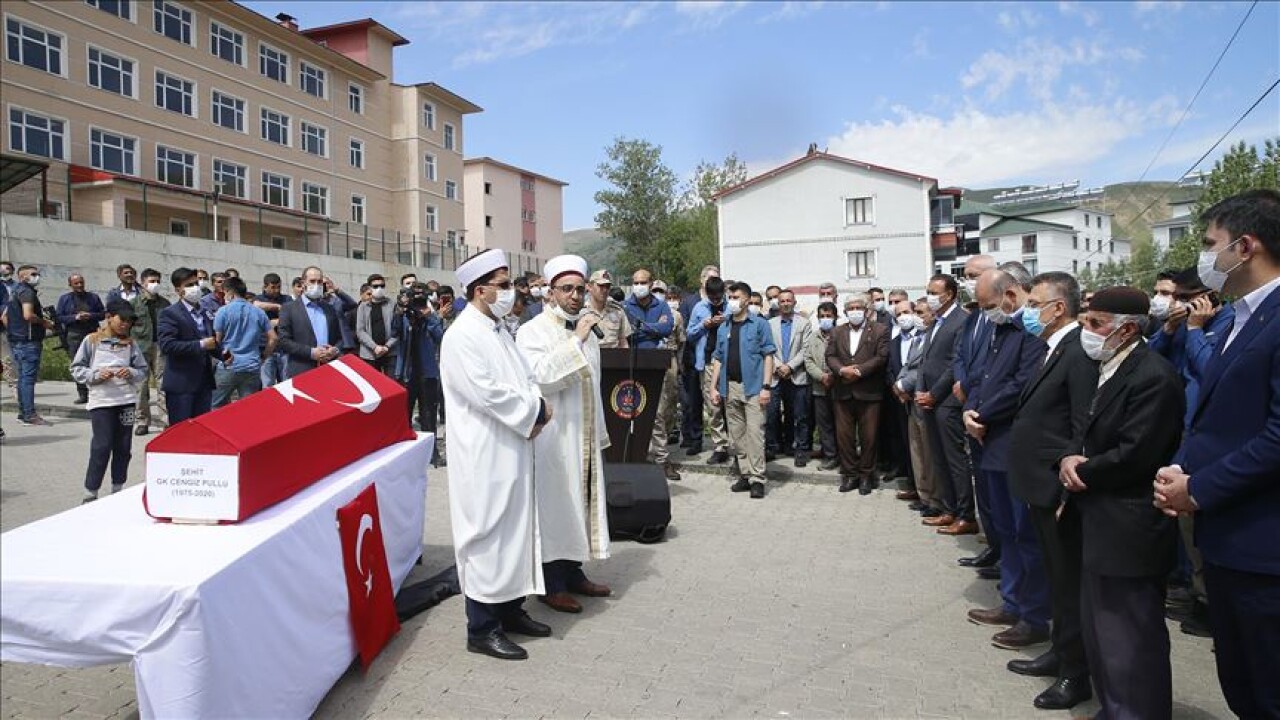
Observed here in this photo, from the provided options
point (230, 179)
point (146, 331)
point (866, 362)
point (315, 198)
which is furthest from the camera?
point (315, 198)

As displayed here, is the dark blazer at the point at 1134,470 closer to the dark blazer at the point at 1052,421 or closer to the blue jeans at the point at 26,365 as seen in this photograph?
the dark blazer at the point at 1052,421

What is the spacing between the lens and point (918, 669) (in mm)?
4203

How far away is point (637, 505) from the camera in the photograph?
6625 millimetres

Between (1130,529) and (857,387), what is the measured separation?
5.45 m

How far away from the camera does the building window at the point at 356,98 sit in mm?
42094

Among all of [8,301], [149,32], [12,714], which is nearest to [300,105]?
[149,32]

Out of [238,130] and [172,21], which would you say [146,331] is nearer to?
[172,21]

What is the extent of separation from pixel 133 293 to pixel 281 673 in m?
Result: 10.8

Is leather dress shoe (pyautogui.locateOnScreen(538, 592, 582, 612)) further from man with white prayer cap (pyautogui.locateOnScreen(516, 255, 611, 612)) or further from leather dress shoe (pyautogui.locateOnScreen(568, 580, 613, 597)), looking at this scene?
leather dress shoe (pyautogui.locateOnScreen(568, 580, 613, 597))

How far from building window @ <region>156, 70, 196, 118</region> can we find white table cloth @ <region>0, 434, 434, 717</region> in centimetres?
3338

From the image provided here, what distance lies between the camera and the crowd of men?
2.96 m

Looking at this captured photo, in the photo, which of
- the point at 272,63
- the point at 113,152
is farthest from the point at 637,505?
the point at 272,63

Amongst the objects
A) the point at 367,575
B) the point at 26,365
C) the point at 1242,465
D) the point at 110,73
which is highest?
the point at 110,73

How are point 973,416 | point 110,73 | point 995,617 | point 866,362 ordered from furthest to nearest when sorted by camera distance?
point 110,73
point 866,362
point 973,416
point 995,617
